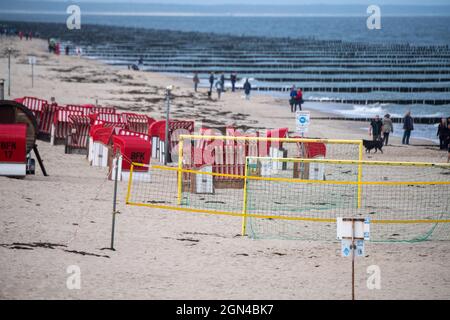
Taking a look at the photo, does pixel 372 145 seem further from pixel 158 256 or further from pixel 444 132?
pixel 158 256

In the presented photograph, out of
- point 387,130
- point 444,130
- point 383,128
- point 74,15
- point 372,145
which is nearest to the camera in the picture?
point 74,15

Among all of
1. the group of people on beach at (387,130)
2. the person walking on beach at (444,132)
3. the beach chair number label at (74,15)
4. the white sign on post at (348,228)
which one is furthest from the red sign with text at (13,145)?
the person walking on beach at (444,132)

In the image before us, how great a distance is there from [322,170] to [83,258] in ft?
28.2

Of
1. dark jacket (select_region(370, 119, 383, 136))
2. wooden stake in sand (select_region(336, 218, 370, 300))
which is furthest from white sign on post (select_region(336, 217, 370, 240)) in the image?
dark jacket (select_region(370, 119, 383, 136))

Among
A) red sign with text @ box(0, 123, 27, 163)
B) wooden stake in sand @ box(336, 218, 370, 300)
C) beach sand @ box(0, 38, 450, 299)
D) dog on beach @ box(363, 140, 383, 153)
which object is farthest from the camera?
dog on beach @ box(363, 140, 383, 153)

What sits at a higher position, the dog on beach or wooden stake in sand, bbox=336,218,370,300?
the dog on beach

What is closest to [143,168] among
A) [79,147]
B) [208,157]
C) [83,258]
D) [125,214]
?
[208,157]

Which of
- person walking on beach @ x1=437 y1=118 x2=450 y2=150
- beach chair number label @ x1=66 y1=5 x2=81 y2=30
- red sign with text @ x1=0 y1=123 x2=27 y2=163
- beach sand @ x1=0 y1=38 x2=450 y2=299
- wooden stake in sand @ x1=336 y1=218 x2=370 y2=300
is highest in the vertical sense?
beach chair number label @ x1=66 y1=5 x2=81 y2=30

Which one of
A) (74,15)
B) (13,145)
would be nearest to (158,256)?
(13,145)

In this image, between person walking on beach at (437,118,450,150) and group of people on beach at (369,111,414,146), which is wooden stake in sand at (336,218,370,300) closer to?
group of people on beach at (369,111,414,146)

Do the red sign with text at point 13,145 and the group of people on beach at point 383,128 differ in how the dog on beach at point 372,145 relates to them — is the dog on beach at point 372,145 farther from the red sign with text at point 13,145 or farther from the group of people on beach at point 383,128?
the red sign with text at point 13,145

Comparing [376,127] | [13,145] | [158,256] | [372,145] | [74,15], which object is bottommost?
[158,256]

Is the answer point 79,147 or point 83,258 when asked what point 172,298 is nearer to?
point 83,258
